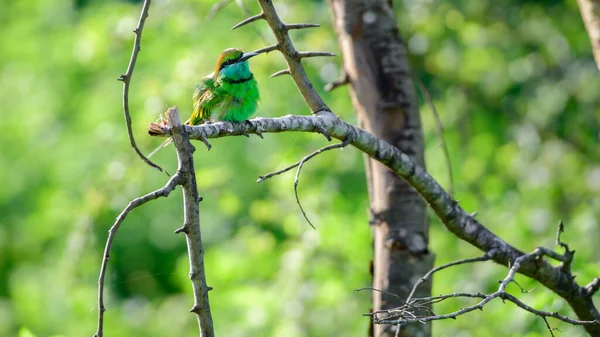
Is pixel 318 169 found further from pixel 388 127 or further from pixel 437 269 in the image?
pixel 437 269

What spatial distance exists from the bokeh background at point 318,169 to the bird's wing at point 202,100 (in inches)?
66.9

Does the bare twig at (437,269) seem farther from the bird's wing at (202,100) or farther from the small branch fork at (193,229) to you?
the bird's wing at (202,100)

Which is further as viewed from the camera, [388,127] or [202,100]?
[202,100]

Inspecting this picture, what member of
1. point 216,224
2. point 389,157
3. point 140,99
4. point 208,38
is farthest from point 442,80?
point 389,157

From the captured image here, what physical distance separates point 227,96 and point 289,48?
1.04m

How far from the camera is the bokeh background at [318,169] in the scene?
250 inches

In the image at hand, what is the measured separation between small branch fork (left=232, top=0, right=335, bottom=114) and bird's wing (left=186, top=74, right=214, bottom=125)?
3.31 ft

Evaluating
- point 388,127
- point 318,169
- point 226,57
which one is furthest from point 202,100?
point 318,169

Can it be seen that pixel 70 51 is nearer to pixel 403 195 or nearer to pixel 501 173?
pixel 501 173

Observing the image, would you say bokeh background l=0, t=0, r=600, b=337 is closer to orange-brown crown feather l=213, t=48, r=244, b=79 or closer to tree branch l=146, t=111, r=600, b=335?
tree branch l=146, t=111, r=600, b=335

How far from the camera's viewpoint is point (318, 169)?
730cm

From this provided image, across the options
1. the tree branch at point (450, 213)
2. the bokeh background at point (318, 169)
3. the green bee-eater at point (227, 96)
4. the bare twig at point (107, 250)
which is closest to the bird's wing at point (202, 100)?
the green bee-eater at point (227, 96)

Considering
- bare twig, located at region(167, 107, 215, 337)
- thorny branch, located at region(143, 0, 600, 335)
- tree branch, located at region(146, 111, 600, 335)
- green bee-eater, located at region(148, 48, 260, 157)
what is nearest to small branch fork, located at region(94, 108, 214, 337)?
bare twig, located at region(167, 107, 215, 337)

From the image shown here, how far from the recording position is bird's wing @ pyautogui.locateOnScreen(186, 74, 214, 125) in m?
3.78
